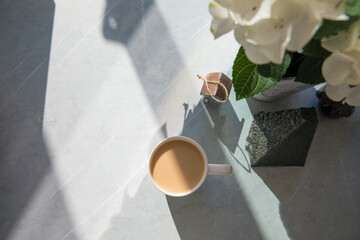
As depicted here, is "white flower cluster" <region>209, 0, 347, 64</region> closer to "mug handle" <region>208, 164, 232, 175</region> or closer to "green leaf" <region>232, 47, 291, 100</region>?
"green leaf" <region>232, 47, 291, 100</region>

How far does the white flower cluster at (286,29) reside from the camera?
27cm

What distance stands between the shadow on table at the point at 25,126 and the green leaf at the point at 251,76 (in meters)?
0.66

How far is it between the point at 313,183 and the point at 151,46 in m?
0.64

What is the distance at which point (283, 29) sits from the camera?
288 millimetres

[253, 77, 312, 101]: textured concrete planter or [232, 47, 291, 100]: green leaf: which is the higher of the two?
[232, 47, 291, 100]: green leaf

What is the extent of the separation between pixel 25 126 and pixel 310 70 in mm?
837

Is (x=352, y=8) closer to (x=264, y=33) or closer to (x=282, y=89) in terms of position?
(x=264, y=33)

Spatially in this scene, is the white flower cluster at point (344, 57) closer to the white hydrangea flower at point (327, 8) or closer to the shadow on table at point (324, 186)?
the white hydrangea flower at point (327, 8)

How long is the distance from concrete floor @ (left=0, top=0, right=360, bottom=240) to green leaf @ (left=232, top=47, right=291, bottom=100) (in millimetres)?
374

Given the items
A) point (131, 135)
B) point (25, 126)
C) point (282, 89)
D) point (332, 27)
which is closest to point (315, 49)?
point (332, 27)

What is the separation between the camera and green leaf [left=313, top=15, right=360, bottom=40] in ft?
0.97

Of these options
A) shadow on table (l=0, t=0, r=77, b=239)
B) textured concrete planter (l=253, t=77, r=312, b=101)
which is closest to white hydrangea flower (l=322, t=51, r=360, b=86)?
textured concrete planter (l=253, t=77, r=312, b=101)

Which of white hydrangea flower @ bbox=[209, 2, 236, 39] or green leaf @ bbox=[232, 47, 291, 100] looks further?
green leaf @ bbox=[232, 47, 291, 100]

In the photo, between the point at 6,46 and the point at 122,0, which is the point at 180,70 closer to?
the point at 122,0
